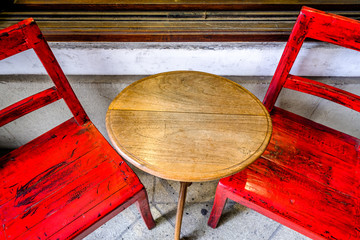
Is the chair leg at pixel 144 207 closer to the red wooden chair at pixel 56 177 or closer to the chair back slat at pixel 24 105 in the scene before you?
the red wooden chair at pixel 56 177

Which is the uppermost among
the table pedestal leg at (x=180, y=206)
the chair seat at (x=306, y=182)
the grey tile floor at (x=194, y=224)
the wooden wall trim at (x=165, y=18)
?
the wooden wall trim at (x=165, y=18)

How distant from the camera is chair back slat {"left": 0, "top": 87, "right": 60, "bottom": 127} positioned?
49.9 inches

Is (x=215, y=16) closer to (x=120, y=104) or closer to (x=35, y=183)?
(x=120, y=104)

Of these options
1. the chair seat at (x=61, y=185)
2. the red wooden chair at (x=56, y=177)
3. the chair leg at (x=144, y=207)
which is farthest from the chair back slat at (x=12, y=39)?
the chair leg at (x=144, y=207)

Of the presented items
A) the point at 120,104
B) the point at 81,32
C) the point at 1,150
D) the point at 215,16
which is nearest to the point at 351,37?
the point at 215,16

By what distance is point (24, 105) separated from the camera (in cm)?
129

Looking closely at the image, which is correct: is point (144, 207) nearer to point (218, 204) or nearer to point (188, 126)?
point (218, 204)

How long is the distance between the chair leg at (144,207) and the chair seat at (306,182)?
41cm

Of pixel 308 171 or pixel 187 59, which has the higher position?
pixel 187 59

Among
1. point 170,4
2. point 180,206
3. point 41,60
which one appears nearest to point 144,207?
→ point 180,206

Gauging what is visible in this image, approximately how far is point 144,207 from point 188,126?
0.63m

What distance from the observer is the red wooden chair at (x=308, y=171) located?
1154 mm

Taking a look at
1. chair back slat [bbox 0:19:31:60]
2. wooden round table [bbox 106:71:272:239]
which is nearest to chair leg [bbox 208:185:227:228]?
wooden round table [bbox 106:71:272:239]

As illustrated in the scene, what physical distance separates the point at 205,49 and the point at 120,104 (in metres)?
0.65
